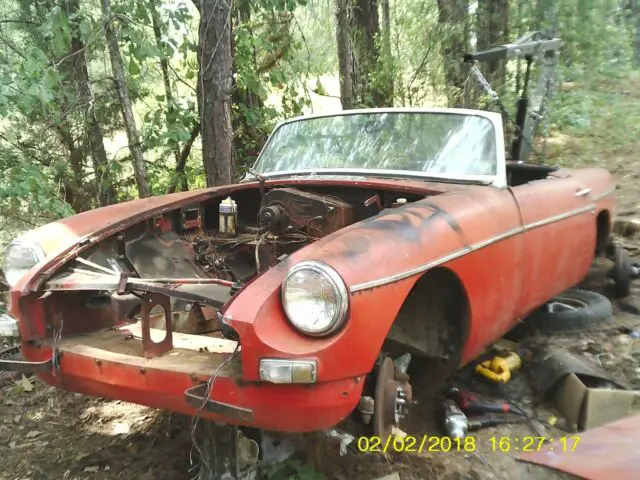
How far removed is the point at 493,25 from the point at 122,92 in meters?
6.34

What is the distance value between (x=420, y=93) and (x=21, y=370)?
29.4ft

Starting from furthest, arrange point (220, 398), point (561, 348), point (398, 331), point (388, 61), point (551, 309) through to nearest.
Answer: point (388, 61)
point (551, 309)
point (561, 348)
point (398, 331)
point (220, 398)

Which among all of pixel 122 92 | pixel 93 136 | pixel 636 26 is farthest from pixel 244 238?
pixel 636 26

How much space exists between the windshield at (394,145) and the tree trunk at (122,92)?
8.00 feet

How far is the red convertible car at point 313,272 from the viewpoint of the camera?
1916mm

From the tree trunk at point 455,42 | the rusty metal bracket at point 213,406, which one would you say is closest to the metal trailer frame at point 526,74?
the rusty metal bracket at point 213,406

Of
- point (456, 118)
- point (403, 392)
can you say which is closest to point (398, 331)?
point (403, 392)

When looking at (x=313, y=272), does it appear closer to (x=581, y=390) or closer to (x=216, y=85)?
(x=581, y=390)

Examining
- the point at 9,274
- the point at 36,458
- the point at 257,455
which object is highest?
the point at 9,274

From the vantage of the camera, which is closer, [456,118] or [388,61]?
[456,118]

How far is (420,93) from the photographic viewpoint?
33.0ft

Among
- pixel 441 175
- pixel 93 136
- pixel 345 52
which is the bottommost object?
pixel 441 175

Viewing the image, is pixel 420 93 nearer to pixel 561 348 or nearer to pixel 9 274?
pixel 561 348

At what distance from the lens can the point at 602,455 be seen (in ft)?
4.63
